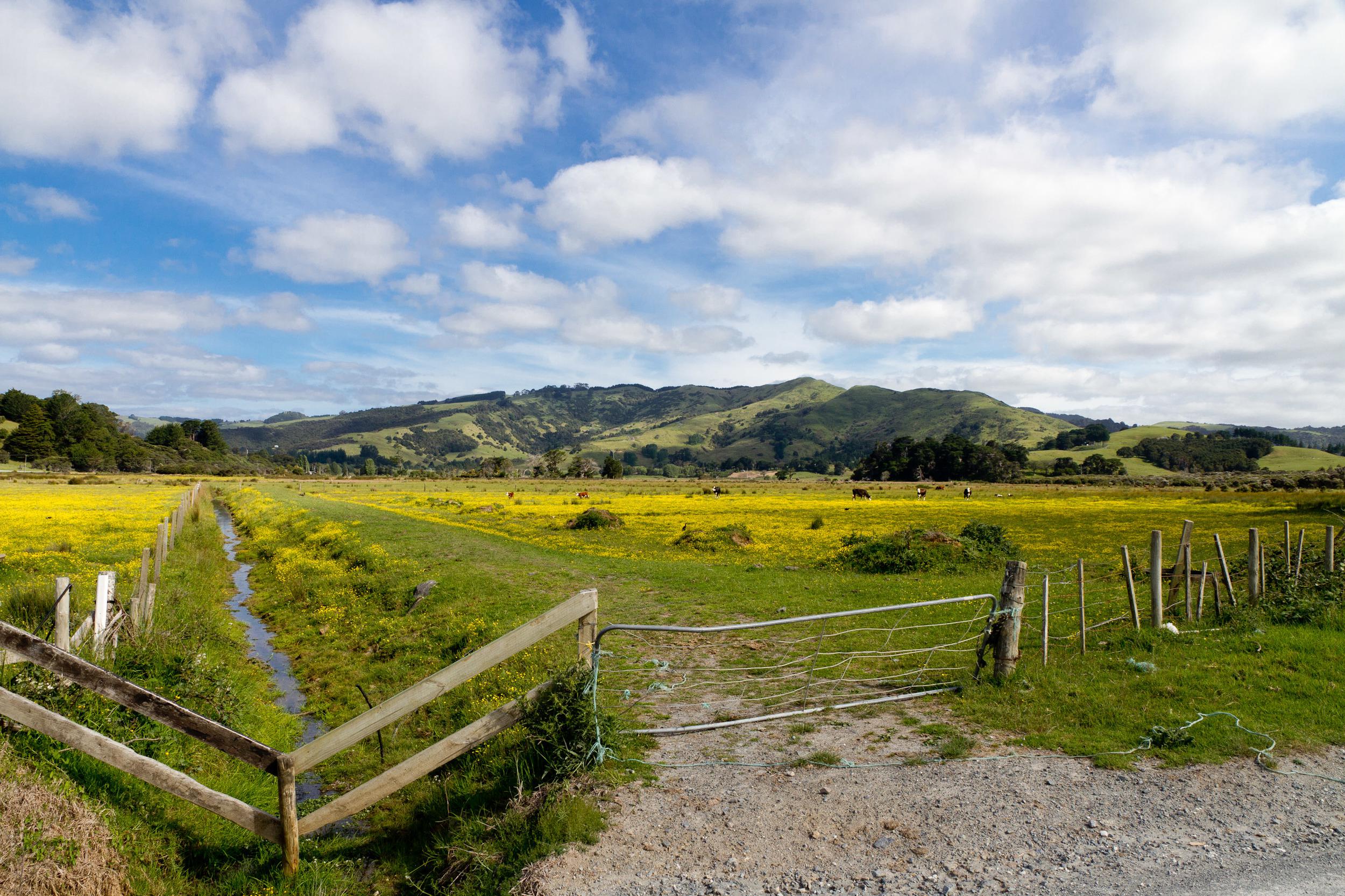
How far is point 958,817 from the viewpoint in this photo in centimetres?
628

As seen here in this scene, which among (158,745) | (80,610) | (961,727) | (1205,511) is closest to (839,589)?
(961,727)

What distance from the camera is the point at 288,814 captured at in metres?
6.65

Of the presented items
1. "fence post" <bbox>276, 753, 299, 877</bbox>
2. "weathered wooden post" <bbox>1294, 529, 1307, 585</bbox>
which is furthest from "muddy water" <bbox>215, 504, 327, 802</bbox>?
"weathered wooden post" <bbox>1294, 529, 1307, 585</bbox>

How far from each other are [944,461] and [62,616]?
14288 cm

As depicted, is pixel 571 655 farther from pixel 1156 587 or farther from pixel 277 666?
Result: pixel 1156 587

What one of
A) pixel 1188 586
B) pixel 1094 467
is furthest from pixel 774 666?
pixel 1094 467

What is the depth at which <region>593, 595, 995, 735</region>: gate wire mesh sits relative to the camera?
9.43 metres

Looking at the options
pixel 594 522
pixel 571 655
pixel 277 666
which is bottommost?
pixel 277 666

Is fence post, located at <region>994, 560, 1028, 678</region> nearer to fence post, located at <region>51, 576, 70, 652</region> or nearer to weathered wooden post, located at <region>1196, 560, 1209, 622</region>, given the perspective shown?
weathered wooden post, located at <region>1196, 560, 1209, 622</region>

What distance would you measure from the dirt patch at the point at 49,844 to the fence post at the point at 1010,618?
36.0 feet

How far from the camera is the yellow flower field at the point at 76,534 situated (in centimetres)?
2005

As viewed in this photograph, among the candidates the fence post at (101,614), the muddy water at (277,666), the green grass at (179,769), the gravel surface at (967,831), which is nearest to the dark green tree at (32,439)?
the muddy water at (277,666)

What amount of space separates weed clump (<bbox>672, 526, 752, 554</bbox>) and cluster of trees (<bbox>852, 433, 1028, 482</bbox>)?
363 feet

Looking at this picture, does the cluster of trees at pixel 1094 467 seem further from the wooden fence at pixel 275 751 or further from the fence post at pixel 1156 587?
the wooden fence at pixel 275 751
